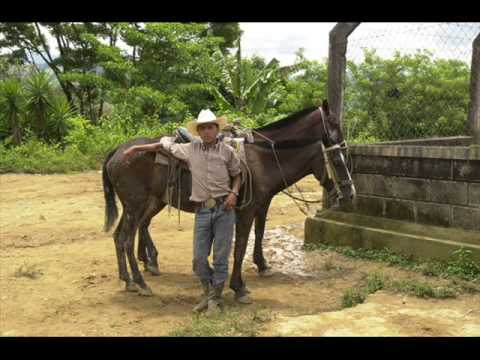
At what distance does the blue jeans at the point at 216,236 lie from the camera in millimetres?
4633

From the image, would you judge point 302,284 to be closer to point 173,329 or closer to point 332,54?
point 173,329

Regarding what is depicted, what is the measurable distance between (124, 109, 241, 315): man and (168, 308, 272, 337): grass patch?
0.32 m

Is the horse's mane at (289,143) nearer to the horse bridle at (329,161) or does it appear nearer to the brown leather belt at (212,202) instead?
the horse bridle at (329,161)

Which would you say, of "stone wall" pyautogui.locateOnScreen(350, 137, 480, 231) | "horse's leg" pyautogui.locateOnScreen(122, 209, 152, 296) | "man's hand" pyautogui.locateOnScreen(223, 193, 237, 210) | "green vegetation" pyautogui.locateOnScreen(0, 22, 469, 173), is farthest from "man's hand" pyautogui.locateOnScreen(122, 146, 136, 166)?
"green vegetation" pyautogui.locateOnScreen(0, 22, 469, 173)

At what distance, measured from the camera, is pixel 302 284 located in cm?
578

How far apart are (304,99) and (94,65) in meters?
9.93

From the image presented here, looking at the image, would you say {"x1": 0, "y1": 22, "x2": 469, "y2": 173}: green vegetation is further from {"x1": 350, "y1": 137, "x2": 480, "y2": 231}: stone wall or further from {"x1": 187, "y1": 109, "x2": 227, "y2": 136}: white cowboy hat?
{"x1": 187, "y1": 109, "x2": 227, "y2": 136}: white cowboy hat

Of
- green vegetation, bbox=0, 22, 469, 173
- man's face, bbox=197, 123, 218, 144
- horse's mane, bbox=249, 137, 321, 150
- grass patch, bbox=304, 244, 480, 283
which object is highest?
green vegetation, bbox=0, 22, 469, 173

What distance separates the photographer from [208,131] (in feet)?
14.6

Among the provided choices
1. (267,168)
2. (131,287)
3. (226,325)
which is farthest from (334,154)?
(131,287)

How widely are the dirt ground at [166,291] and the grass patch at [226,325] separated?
11 cm

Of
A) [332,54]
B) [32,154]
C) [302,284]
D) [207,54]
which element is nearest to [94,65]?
[207,54]

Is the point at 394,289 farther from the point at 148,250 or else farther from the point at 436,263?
the point at 148,250

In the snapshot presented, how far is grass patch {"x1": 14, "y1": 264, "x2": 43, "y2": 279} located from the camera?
5.80 metres
